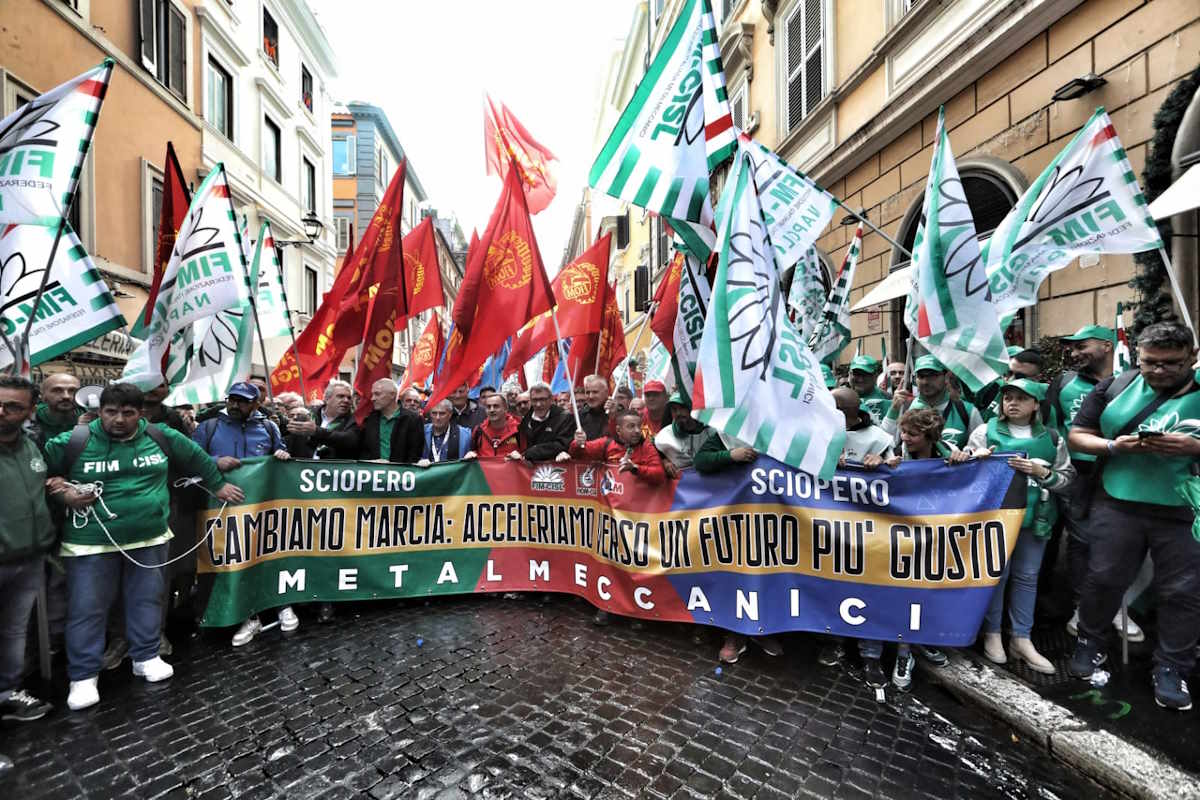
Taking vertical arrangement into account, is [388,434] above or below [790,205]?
below

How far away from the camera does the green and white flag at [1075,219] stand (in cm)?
390

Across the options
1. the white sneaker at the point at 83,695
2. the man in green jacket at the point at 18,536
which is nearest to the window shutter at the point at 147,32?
the man in green jacket at the point at 18,536

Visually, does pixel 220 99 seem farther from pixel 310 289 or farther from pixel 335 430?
pixel 335 430

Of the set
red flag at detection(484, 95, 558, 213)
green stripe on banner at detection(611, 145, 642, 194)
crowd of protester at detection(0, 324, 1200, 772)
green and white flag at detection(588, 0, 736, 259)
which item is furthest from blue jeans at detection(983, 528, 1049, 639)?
red flag at detection(484, 95, 558, 213)

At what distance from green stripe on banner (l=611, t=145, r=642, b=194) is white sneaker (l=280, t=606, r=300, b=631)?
12.7 feet

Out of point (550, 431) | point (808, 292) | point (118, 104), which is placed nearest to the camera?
point (550, 431)

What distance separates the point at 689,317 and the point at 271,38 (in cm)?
2168

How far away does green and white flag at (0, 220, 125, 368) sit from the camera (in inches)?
150

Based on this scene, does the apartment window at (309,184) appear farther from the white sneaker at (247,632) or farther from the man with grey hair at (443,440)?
the white sneaker at (247,632)

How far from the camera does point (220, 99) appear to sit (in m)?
16.4

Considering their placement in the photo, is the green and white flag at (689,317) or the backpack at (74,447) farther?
the green and white flag at (689,317)

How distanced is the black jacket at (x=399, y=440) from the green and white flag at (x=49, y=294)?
6.43ft

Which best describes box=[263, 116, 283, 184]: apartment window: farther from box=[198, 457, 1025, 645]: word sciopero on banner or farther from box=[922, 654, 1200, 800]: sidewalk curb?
box=[922, 654, 1200, 800]: sidewalk curb

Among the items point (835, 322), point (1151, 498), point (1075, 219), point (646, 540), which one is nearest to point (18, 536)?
point (646, 540)
